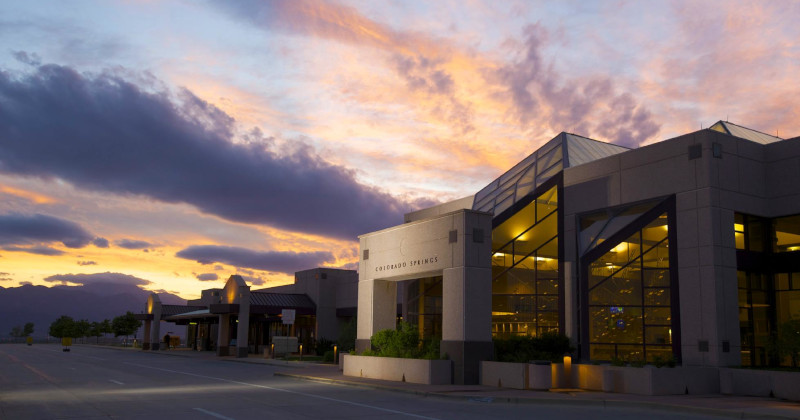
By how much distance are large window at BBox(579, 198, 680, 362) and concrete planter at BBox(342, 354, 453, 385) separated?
23.3ft

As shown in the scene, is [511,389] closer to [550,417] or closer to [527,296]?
[550,417]

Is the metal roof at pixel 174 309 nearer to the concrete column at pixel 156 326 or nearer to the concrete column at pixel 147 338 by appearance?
the concrete column at pixel 156 326

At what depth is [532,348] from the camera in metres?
26.0

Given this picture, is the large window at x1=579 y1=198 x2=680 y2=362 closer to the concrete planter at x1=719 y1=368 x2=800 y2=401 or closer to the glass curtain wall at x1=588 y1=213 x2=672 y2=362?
the glass curtain wall at x1=588 y1=213 x2=672 y2=362

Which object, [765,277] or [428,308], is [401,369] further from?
[765,277]

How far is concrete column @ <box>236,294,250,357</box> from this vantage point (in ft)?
172

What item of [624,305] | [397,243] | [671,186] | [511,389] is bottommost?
[511,389]

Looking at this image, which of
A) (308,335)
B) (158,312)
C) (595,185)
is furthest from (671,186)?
(158,312)

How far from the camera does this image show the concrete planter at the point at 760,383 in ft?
68.7

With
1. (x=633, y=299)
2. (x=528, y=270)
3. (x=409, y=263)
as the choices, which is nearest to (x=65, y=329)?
(x=409, y=263)

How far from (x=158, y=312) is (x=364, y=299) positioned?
49.5 metres

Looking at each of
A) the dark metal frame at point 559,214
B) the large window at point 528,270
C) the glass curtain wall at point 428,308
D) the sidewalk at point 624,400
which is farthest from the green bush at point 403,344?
the glass curtain wall at point 428,308

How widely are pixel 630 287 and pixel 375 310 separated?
11.2 meters

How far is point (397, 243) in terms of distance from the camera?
3044 centimetres
